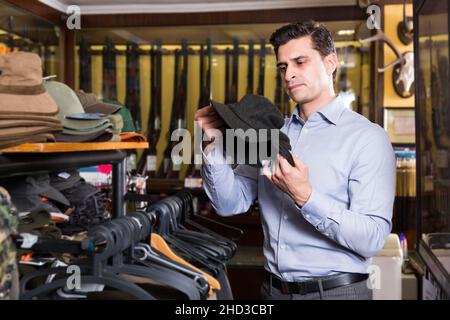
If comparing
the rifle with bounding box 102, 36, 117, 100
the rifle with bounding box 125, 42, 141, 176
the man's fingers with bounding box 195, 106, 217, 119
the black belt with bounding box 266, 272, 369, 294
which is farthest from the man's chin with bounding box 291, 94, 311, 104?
the rifle with bounding box 102, 36, 117, 100

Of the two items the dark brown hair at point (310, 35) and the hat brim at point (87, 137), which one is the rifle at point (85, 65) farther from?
the dark brown hair at point (310, 35)

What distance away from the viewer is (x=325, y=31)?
1455 millimetres

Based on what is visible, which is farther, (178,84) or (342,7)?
(178,84)

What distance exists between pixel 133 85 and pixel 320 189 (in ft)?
10.2

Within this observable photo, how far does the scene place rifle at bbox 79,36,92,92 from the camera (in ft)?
14.0

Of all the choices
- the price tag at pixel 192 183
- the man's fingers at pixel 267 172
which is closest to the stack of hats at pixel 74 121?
the man's fingers at pixel 267 172

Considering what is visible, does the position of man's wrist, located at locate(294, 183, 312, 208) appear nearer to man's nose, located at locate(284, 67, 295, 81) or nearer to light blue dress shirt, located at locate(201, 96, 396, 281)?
light blue dress shirt, located at locate(201, 96, 396, 281)

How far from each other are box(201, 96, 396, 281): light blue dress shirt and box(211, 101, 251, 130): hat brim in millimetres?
148

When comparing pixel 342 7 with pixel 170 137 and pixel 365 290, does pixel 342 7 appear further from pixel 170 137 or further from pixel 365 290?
pixel 365 290

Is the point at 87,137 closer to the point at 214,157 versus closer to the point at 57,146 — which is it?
the point at 57,146

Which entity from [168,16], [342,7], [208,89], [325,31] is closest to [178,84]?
[208,89]

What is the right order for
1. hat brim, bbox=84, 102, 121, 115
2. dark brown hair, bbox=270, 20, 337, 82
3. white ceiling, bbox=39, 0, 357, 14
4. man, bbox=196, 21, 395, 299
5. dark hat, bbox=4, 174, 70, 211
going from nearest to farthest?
1. man, bbox=196, 21, 395, 299
2. dark brown hair, bbox=270, 20, 337, 82
3. dark hat, bbox=4, 174, 70, 211
4. hat brim, bbox=84, 102, 121, 115
5. white ceiling, bbox=39, 0, 357, 14

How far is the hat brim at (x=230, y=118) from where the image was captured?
4.27 ft
